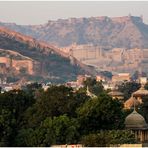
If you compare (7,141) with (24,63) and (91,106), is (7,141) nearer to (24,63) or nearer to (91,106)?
(91,106)

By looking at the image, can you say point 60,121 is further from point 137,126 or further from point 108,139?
point 137,126

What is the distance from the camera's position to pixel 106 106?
35.5 m

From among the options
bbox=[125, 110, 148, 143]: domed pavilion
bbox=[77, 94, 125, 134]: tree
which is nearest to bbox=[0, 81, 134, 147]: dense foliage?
bbox=[77, 94, 125, 134]: tree

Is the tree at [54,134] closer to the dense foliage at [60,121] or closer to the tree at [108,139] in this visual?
the dense foliage at [60,121]

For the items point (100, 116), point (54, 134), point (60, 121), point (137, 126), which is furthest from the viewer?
point (100, 116)

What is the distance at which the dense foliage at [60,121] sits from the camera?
3194 centimetres

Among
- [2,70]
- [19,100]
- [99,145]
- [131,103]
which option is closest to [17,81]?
[2,70]

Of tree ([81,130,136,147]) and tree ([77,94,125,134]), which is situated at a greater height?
tree ([77,94,125,134])

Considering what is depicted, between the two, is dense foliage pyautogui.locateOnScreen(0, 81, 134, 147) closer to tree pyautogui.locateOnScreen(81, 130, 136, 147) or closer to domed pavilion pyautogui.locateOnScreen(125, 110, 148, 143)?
tree pyautogui.locateOnScreen(81, 130, 136, 147)

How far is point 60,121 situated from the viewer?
32844mm

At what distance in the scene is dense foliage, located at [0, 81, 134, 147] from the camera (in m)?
31.9

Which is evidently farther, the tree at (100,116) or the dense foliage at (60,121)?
the tree at (100,116)

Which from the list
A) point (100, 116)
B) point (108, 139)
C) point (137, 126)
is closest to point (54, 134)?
point (108, 139)

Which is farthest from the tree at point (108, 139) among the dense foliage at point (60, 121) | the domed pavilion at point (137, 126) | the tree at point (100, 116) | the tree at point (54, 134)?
the domed pavilion at point (137, 126)
